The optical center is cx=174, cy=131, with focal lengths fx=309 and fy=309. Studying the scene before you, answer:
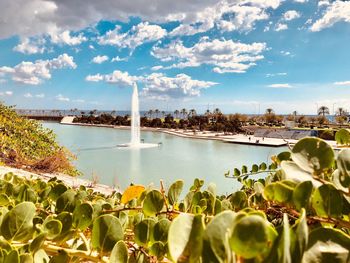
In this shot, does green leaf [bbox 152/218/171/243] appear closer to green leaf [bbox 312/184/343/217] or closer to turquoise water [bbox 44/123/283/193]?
green leaf [bbox 312/184/343/217]

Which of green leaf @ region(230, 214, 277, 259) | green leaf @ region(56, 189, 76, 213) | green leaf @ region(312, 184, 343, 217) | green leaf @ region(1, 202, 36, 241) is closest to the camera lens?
green leaf @ region(230, 214, 277, 259)

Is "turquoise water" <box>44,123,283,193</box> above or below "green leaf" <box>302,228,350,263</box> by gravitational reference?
below

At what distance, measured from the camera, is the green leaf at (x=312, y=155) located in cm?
40

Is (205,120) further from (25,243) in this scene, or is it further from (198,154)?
(25,243)

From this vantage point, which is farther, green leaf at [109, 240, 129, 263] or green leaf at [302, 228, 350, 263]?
green leaf at [109, 240, 129, 263]

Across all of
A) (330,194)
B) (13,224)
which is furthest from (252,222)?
(13,224)

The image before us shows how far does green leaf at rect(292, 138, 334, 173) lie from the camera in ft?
1.32

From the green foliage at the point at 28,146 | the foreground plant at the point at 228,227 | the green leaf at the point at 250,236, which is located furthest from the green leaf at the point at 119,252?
the green foliage at the point at 28,146

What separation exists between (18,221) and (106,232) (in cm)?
18

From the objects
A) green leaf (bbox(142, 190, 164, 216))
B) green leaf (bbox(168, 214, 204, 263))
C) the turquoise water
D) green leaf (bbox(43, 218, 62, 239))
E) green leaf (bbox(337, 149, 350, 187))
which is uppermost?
green leaf (bbox(337, 149, 350, 187))

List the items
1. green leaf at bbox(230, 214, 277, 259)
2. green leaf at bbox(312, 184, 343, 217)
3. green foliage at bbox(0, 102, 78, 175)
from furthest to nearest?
green foliage at bbox(0, 102, 78, 175)
green leaf at bbox(312, 184, 343, 217)
green leaf at bbox(230, 214, 277, 259)

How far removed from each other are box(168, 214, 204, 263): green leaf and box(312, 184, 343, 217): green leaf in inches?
7.1

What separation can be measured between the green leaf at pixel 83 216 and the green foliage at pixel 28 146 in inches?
226

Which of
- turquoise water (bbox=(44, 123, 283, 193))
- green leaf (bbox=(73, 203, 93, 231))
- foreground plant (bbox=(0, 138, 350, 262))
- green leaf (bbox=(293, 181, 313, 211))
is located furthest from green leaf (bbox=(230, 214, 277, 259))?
turquoise water (bbox=(44, 123, 283, 193))
